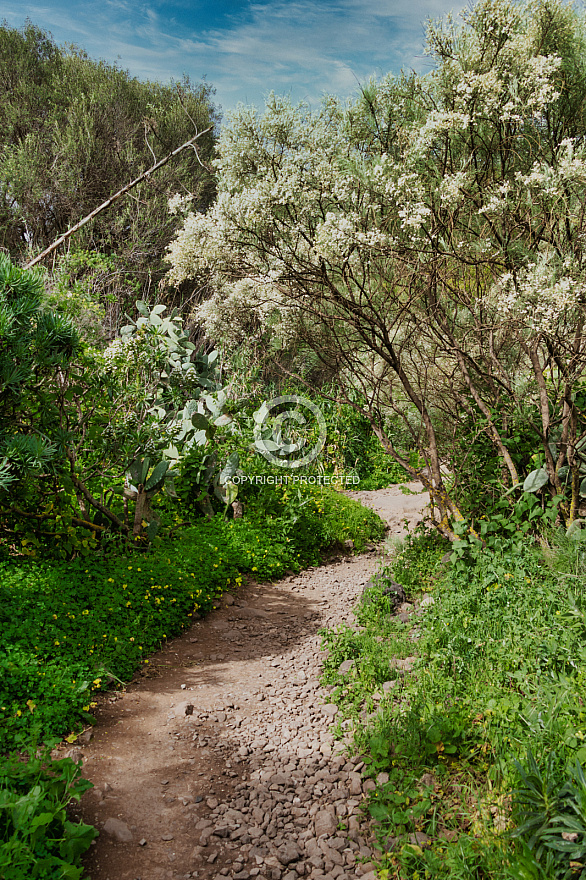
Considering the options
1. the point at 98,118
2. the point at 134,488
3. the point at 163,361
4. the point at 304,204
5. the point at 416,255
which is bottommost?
the point at 134,488

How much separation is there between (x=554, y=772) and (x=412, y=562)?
280cm

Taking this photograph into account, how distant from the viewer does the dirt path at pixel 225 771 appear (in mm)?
2121

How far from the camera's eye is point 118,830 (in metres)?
2.19

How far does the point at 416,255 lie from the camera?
3934 mm

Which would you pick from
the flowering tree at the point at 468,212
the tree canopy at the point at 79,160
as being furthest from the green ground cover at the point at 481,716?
the tree canopy at the point at 79,160

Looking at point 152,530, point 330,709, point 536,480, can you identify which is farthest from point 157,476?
point 536,480

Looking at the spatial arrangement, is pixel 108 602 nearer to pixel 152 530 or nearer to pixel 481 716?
pixel 152 530

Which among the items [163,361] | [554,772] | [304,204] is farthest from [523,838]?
[163,361]

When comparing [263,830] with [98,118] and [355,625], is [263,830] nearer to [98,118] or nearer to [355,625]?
[355,625]

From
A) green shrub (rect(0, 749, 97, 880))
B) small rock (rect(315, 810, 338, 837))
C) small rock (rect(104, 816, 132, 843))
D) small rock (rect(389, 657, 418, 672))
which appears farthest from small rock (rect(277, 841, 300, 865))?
small rock (rect(389, 657, 418, 672))

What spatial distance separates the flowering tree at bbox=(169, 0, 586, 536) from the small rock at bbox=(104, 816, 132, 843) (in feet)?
9.69

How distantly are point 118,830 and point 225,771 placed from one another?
586 mm

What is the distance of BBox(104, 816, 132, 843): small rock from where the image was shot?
216 cm

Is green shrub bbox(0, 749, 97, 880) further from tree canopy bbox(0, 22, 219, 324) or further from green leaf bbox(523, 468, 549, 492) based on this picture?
tree canopy bbox(0, 22, 219, 324)
